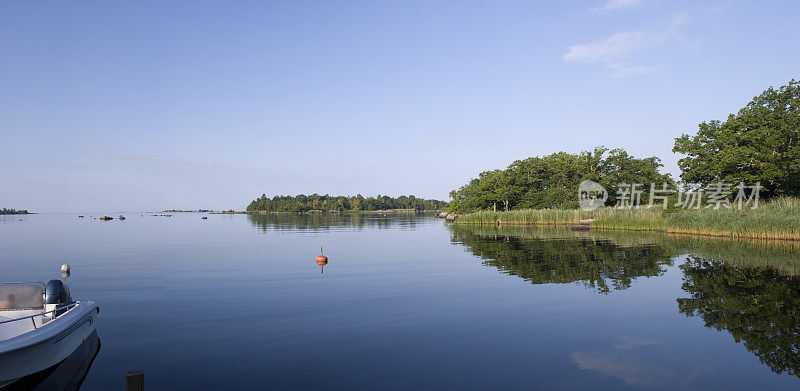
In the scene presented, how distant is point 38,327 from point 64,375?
4.66ft

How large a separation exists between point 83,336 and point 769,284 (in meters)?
22.9

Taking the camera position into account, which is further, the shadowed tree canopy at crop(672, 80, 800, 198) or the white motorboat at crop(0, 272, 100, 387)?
the shadowed tree canopy at crop(672, 80, 800, 198)

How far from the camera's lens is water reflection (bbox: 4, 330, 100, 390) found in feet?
28.4

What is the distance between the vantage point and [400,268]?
24203mm

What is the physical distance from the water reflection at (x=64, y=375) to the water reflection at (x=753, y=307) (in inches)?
560

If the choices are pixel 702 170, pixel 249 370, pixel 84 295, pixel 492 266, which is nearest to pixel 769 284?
pixel 492 266

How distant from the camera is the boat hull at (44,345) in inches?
314

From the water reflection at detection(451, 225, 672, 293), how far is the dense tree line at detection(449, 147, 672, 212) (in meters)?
49.2

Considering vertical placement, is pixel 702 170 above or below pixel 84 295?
above

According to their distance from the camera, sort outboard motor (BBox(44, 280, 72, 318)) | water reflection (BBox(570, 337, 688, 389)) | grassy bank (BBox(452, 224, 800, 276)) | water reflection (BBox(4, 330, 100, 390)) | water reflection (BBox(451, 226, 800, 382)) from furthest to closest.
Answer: grassy bank (BBox(452, 224, 800, 276)) → outboard motor (BBox(44, 280, 72, 318)) → water reflection (BBox(451, 226, 800, 382)) → water reflection (BBox(4, 330, 100, 390)) → water reflection (BBox(570, 337, 688, 389))

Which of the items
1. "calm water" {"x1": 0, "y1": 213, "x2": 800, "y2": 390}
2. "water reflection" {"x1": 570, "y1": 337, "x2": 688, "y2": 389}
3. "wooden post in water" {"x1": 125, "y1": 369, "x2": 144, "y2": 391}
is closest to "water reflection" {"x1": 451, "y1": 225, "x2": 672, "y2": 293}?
"calm water" {"x1": 0, "y1": 213, "x2": 800, "y2": 390}

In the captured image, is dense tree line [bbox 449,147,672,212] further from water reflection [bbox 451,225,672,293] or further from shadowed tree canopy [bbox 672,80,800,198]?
water reflection [bbox 451,225,672,293]

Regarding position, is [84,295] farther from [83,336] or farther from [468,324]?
[468,324]

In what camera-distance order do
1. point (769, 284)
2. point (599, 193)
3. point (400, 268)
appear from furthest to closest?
point (599, 193) → point (400, 268) → point (769, 284)
